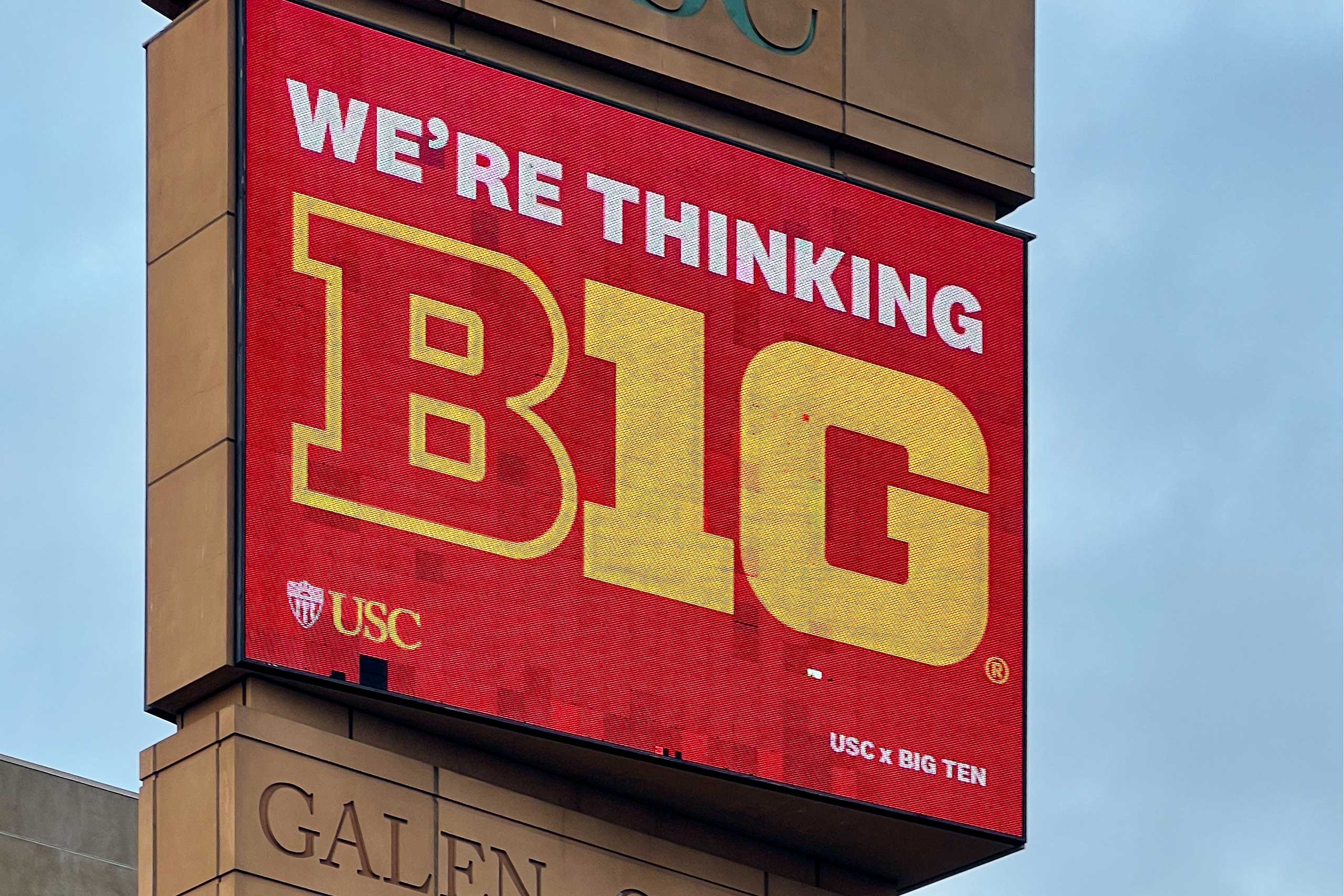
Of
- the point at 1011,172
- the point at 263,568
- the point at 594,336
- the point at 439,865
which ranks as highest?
the point at 1011,172

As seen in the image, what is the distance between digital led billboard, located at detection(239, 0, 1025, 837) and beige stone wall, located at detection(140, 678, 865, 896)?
1.50ft

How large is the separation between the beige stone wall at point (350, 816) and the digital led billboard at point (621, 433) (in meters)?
0.46

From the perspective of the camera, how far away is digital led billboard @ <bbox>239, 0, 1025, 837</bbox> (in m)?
26.3

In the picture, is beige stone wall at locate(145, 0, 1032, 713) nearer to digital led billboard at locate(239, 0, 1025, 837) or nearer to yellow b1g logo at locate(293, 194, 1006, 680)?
digital led billboard at locate(239, 0, 1025, 837)

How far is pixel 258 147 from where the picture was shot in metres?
26.5

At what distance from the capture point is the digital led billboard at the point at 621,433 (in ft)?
86.3

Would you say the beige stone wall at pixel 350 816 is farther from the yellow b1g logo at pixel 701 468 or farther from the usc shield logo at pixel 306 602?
the yellow b1g logo at pixel 701 468

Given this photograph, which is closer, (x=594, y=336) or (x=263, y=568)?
(x=263, y=568)

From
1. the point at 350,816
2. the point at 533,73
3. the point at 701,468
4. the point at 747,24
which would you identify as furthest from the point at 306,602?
the point at 747,24

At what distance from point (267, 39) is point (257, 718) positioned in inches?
179

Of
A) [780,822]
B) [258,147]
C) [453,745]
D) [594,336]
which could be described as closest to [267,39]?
[258,147]

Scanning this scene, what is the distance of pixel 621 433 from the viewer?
27.8 metres
